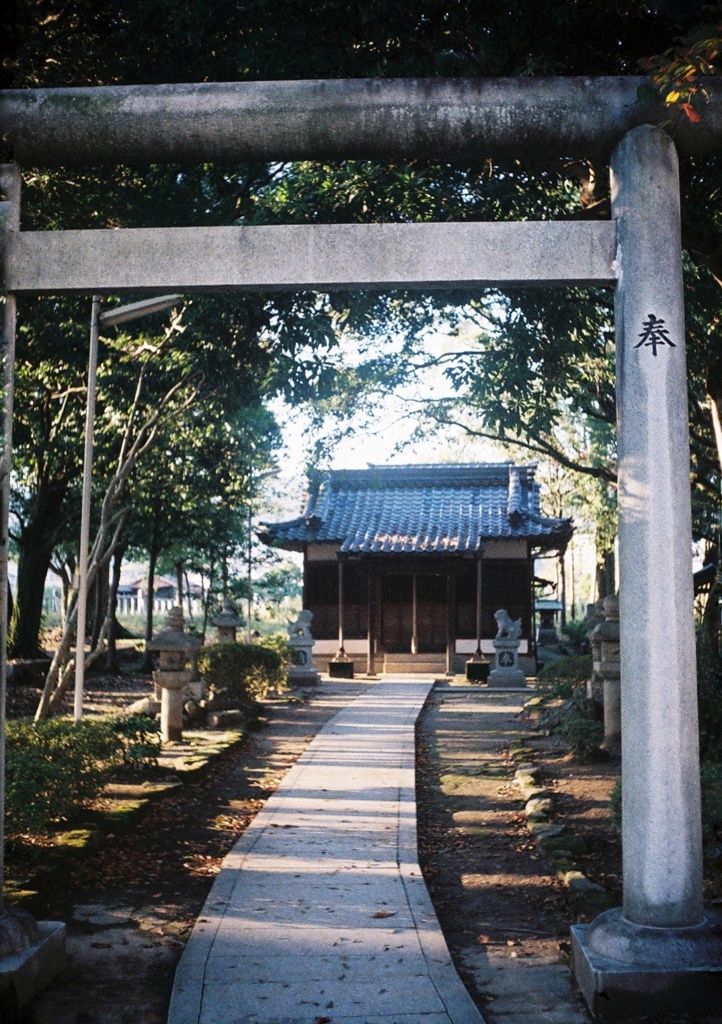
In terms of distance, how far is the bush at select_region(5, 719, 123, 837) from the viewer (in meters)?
6.67

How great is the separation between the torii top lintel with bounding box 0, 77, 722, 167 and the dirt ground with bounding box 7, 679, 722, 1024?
4217 millimetres

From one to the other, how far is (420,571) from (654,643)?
2240 cm

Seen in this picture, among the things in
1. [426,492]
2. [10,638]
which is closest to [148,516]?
[10,638]

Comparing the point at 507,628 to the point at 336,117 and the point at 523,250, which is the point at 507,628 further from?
the point at 336,117

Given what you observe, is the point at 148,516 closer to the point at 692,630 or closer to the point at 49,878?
the point at 49,878

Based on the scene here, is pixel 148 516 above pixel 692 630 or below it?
above

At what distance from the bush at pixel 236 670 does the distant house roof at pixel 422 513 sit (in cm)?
752

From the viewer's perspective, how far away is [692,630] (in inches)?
178

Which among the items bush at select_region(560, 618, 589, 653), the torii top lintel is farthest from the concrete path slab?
bush at select_region(560, 618, 589, 653)

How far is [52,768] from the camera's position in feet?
23.8

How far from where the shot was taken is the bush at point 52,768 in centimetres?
667

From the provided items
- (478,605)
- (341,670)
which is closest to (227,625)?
(341,670)

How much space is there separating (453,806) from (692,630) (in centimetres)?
603

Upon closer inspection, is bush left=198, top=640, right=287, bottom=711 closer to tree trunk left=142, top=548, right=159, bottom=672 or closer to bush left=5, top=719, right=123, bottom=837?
tree trunk left=142, top=548, right=159, bottom=672
